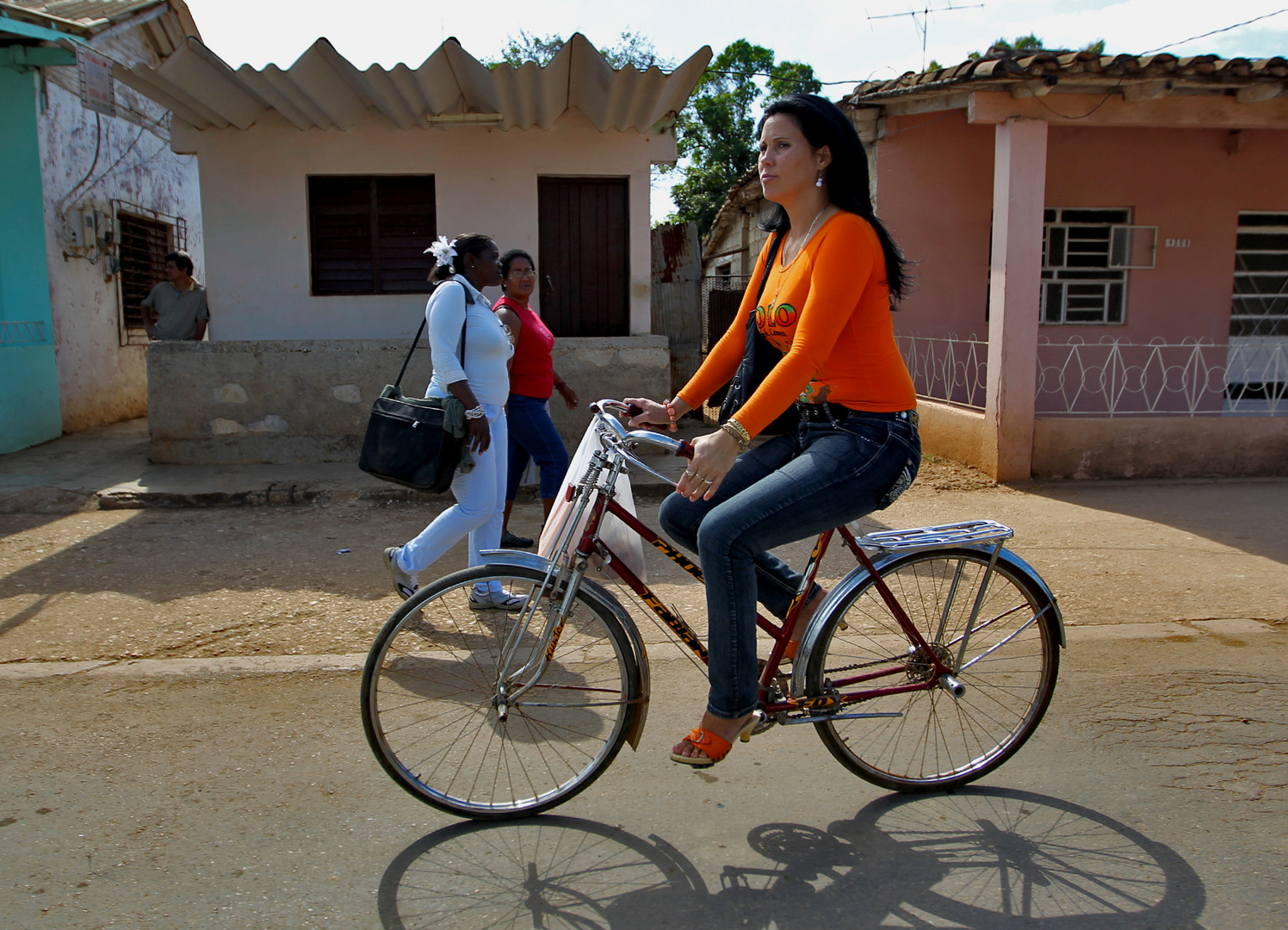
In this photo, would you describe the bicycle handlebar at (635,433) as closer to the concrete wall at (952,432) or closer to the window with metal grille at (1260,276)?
the concrete wall at (952,432)

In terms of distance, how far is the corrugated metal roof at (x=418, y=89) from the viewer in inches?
248

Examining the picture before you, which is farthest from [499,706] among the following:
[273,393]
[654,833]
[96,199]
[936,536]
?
[96,199]

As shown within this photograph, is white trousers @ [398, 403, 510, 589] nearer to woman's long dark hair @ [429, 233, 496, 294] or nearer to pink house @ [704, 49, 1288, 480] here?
woman's long dark hair @ [429, 233, 496, 294]

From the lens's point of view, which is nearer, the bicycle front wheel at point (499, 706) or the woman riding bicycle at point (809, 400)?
the woman riding bicycle at point (809, 400)

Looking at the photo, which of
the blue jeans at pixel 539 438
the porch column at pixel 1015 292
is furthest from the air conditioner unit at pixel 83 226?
the porch column at pixel 1015 292

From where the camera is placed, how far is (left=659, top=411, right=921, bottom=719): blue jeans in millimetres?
2400

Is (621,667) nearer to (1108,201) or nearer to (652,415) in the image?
(652,415)

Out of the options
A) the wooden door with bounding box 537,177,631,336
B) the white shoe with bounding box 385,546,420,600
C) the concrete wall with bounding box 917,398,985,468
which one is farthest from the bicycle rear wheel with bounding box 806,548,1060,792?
the wooden door with bounding box 537,177,631,336

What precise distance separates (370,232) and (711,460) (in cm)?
663

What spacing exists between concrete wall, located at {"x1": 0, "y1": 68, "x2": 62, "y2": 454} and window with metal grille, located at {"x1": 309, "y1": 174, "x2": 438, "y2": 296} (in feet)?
9.69

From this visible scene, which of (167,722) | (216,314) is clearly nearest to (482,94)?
(216,314)

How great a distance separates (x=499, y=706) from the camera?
253 cm

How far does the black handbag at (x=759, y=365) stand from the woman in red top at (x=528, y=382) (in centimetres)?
251

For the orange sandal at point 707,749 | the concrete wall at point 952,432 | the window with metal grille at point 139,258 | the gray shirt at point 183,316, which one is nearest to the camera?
the orange sandal at point 707,749
